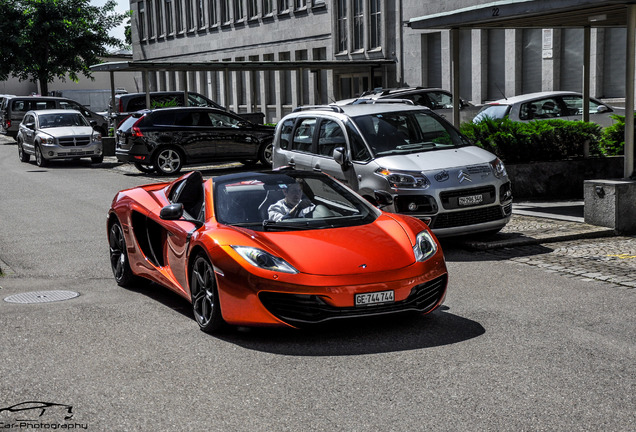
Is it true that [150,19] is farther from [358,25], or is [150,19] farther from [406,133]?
[406,133]

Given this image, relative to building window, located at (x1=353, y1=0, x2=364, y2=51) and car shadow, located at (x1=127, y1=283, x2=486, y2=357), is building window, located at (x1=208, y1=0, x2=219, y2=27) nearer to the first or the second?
building window, located at (x1=353, y1=0, x2=364, y2=51)

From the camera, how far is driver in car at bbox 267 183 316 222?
25.8 feet

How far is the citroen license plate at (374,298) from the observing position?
22.7 feet

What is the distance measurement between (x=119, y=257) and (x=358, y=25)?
98.0ft

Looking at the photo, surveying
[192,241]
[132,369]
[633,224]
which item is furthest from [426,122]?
[132,369]

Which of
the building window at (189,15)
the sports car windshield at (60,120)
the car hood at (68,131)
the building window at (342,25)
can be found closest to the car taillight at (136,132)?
the car hood at (68,131)

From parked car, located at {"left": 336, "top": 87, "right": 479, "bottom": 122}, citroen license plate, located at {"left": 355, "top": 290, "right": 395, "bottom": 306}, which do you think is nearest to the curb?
citroen license plate, located at {"left": 355, "top": 290, "right": 395, "bottom": 306}

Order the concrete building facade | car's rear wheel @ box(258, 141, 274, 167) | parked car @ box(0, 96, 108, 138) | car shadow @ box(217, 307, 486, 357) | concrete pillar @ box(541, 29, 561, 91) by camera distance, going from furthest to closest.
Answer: parked car @ box(0, 96, 108, 138) → the concrete building facade → concrete pillar @ box(541, 29, 561, 91) → car's rear wheel @ box(258, 141, 274, 167) → car shadow @ box(217, 307, 486, 357)

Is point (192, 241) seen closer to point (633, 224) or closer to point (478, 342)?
point (478, 342)

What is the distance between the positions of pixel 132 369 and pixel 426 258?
2447mm

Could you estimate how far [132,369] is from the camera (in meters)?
6.39

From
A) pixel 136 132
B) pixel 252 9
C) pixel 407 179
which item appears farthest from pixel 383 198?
pixel 252 9

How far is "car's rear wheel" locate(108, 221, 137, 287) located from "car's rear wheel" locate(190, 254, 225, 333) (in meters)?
1.86

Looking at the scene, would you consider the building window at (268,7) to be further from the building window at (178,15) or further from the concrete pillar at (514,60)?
the concrete pillar at (514,60)
